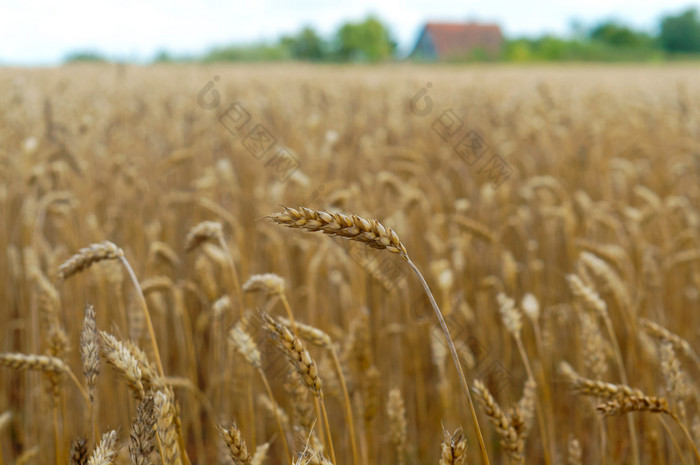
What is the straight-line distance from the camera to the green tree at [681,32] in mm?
48997

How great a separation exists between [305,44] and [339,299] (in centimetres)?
4396

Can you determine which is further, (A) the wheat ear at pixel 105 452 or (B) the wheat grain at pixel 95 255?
(B) the wheat grain at pixel 95 255

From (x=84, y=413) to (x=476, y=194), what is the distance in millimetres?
2401

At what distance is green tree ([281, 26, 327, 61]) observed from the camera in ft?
142

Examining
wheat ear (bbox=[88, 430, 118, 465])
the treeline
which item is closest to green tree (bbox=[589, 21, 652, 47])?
the treeline

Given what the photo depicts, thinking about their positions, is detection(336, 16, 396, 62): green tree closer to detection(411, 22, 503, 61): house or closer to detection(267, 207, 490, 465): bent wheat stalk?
detection(411, 22, 503, 61): house

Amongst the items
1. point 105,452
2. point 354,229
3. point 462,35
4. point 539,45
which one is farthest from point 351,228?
point 539,45

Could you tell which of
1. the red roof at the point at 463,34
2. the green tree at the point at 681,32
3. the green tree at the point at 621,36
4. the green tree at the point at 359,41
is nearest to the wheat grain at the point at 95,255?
the red roof at the point at 463,34

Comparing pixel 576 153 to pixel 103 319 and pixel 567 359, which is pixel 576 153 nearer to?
pixel 567 359

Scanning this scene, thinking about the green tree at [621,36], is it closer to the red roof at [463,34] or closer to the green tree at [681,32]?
the green tree at [681,32]

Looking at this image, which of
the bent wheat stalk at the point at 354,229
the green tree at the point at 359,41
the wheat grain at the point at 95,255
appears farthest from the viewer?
the green tree at the point at 359,41

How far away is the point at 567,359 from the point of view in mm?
2521

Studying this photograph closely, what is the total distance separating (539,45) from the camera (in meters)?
44.9

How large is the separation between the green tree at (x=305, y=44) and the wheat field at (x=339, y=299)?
132ft
